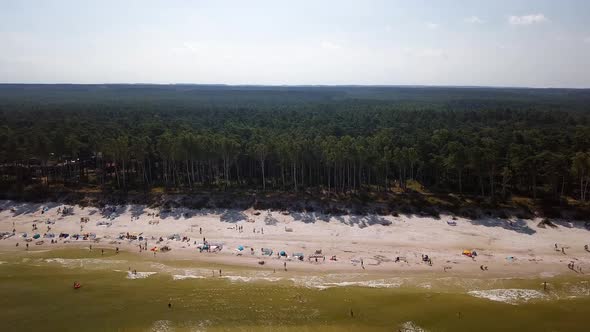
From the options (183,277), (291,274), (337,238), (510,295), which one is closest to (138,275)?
(183,277)

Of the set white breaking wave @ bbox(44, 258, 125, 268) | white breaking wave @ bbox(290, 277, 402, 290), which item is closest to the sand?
white breaking wave @ bbox(290, 277, 402, 290)

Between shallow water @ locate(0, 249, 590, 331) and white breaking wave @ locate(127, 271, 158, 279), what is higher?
white breaking wave @ locate(127, 271, 158, 279)

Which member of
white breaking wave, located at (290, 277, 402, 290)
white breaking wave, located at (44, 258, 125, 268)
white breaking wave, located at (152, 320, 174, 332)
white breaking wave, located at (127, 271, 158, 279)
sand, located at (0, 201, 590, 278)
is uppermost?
sand, located at (0, 201, 590, 278)

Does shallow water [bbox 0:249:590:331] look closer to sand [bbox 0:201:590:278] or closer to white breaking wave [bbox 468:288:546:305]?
white breaking wave [bbox 468:288:546:305]

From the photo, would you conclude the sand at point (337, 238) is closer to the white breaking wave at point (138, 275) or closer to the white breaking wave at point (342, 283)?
the white breaking wave at point (342, 283)

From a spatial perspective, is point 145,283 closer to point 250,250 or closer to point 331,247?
point 250,250

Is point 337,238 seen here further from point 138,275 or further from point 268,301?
point 138,275
